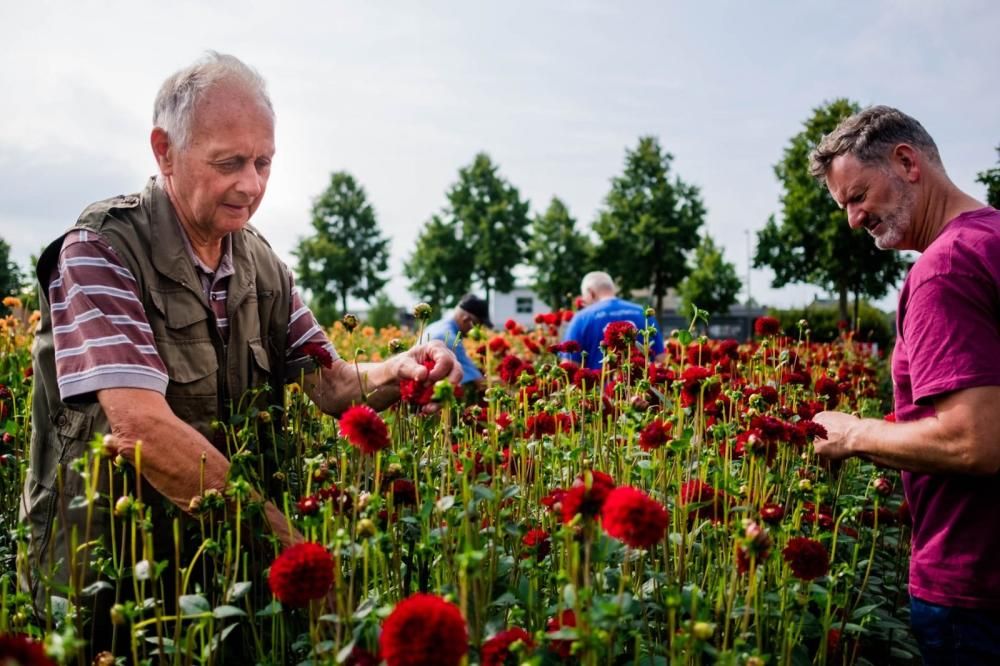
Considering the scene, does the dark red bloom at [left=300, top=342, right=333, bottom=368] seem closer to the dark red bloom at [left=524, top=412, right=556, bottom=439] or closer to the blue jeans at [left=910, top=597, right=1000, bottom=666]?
the dark red bloom at [left=524, top=412, right=556, bottom=439]

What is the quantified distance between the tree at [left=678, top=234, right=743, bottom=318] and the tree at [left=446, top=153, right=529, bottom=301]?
9.55 meters

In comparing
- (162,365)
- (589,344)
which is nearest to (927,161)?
(162,365)

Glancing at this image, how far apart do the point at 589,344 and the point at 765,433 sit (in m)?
4.56

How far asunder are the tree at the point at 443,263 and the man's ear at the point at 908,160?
41231 millimetres

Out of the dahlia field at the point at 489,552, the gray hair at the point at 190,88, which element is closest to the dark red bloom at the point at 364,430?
the dahlia field at the point at 489,552

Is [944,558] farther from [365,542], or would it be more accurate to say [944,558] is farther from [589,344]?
[589,344]

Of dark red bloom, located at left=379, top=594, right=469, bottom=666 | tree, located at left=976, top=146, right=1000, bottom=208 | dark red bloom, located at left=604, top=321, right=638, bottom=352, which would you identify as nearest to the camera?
dark red bloom, located at left=379, top=594, right=469, bottom=666

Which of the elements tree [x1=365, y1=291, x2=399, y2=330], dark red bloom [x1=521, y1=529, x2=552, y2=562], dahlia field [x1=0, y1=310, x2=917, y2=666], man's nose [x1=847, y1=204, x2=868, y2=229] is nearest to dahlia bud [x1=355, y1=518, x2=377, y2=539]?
dahlia field [x1=0, y1=310, x2=917, y2=666]

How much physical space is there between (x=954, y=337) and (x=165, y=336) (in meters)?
2.25

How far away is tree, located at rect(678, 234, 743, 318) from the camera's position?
43.7 metres

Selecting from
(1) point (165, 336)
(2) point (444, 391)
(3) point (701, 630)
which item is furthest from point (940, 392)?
(1) point (165, 336)

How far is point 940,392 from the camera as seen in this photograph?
2055mm

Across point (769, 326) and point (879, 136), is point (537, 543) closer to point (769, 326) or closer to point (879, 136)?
point (879, 136)

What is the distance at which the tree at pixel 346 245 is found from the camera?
149ft
